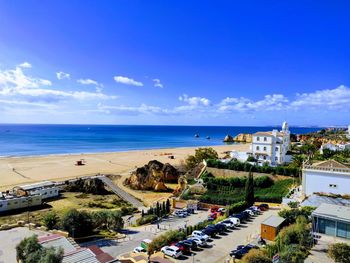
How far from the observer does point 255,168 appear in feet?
138

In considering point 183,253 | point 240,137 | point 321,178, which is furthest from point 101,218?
point 240,137

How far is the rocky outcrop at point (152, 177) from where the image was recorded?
49.8 m

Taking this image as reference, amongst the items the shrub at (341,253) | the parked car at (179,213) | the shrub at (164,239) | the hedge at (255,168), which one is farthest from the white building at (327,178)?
the shrub at (164,239)

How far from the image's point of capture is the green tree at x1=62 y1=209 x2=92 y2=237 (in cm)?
2566

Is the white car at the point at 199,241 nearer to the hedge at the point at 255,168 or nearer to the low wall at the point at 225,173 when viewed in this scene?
the low wall at the point at 225,173

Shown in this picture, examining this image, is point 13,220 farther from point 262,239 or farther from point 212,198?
point 262,239

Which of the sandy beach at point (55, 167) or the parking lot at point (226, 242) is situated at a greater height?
the parking lot at point (226, 242)

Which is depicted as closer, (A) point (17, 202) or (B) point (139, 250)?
(B) point (139, 250)

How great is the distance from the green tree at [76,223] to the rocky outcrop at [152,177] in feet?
73.3

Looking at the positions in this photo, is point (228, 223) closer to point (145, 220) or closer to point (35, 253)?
point (145, 220)

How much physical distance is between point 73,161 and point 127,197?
38.9m

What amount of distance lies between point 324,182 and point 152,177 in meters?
29.0

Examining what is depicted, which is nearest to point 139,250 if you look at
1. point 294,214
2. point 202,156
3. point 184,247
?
point 184,247

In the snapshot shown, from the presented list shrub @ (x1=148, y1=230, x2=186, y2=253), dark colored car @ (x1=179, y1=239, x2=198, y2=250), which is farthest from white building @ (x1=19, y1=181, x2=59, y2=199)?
dark colored car @ (x1=179, y1=239, x2=198, y2=250)
